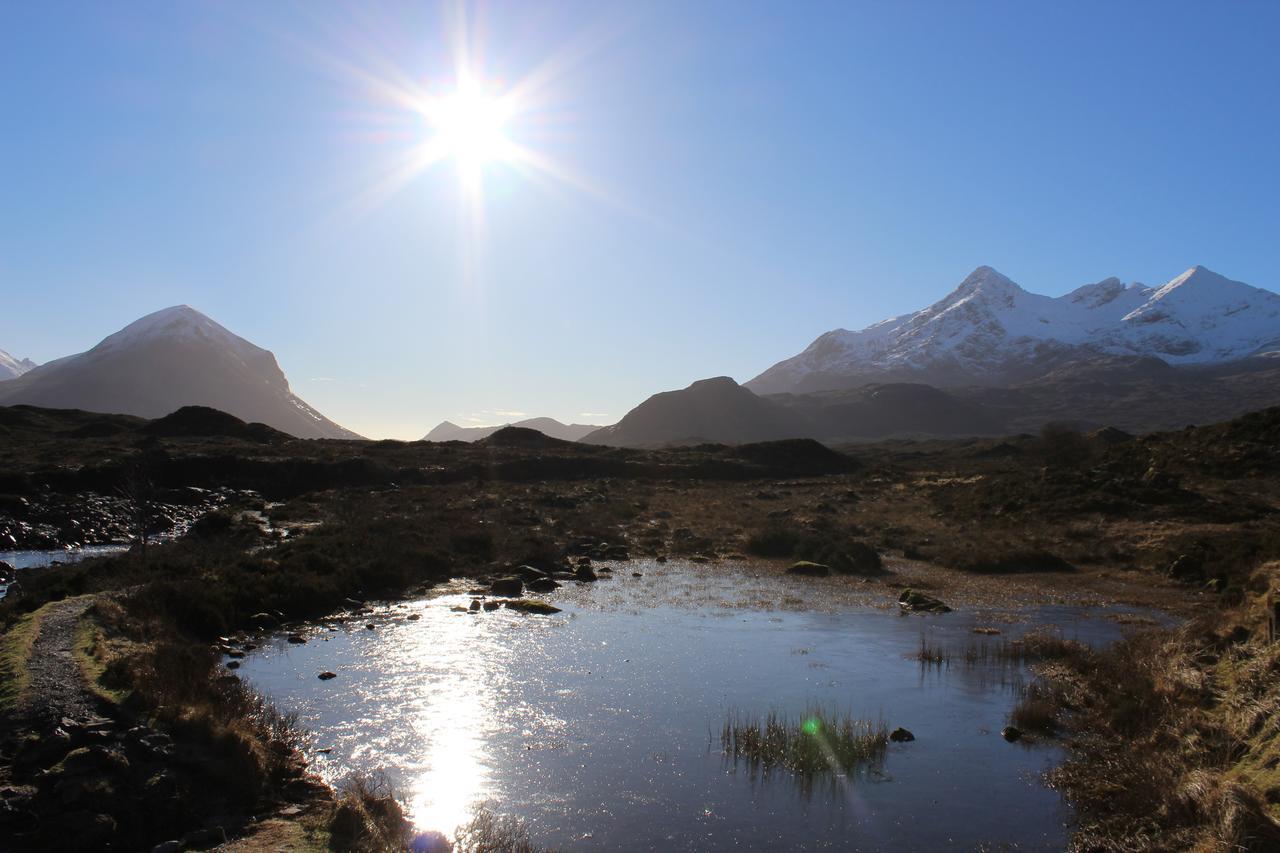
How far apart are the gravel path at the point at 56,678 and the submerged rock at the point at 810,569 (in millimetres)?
25290

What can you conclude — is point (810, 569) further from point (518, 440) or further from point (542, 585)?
point (518, 440)

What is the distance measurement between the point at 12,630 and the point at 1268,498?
50.1 meters

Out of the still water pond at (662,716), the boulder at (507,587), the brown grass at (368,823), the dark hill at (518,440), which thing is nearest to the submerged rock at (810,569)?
the still water pond at (662,716)

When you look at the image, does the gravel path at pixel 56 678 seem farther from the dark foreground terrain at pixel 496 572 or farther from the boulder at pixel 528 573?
the boulder at pixel 528 573

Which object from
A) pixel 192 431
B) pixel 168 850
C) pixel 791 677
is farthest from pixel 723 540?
pixel 192 431

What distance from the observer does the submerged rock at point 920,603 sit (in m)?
25.6

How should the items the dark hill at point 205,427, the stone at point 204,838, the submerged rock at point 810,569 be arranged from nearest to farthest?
the stone at point 204,838 < the submerged rock at point 810,569 < the dark hill at point 205,427

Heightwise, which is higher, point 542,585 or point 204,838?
point 542,585

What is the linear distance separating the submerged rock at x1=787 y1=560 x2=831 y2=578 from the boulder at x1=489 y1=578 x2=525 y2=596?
11.9m

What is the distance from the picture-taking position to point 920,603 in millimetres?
25969

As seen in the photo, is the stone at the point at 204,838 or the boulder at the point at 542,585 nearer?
the stone at the point at 204,838

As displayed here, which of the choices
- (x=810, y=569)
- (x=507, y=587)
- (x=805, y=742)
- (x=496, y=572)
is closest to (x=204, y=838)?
(x=805, y=742)

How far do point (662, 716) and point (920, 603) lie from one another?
14.1 metres

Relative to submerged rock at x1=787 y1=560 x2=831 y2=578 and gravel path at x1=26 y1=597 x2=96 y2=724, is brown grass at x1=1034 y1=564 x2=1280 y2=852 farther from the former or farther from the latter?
submerged rock at x1=787 y1=560 x2=831 y2=578
